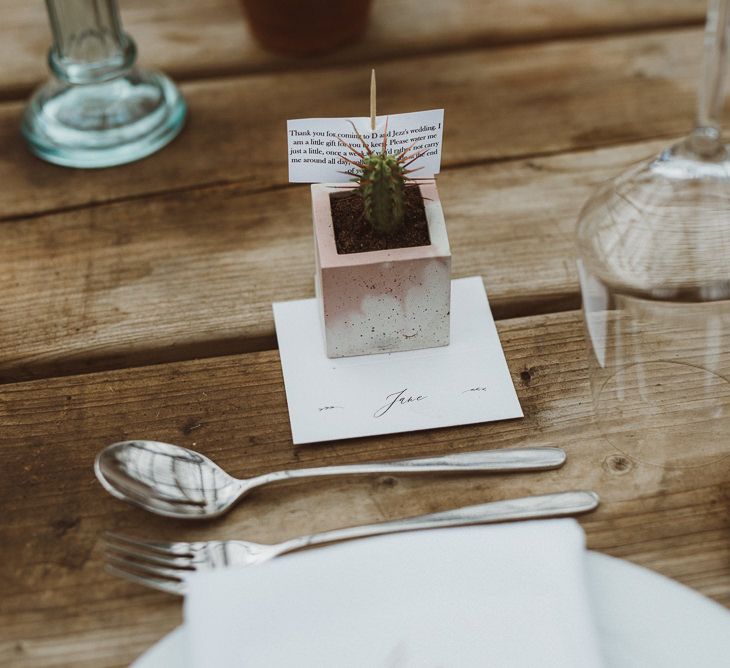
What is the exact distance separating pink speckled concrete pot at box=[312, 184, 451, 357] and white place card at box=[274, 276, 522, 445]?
1cm

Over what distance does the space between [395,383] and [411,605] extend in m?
0.21

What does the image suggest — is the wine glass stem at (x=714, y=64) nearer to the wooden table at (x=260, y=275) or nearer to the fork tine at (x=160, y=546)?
the wooden table at (x=260, y=275)

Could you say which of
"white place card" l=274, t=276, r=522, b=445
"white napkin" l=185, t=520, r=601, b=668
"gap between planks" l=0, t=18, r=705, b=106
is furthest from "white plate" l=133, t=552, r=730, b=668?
"gap between planks" l=0, t=18, r=705, b=106

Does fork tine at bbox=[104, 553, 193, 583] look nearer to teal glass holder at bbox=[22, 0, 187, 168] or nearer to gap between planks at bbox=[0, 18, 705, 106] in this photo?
teal glass holder at bbox=[22, 0, 187, 168]

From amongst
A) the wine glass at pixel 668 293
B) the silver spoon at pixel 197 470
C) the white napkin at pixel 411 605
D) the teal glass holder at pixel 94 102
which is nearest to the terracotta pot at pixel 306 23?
the teal glass holder at pixel 94 102

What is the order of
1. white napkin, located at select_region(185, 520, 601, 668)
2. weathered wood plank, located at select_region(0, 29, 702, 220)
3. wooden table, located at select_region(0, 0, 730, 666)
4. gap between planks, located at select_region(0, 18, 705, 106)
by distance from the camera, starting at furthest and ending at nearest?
gap between planks, located at select_region(0, 18, 705, 106) < weathered wood plank, located at select_region(0, 29, 702, 220) < wooden table, located at select_region(0, 0, 730, 666) < white napkin, located at select_region(185, 520, 601, 668)

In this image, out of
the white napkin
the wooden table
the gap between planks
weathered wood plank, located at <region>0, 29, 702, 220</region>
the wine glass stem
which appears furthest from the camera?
the gap between planks

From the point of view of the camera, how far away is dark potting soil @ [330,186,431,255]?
24.5 inches

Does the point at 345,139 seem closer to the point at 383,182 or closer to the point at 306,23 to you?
the point at 383,182

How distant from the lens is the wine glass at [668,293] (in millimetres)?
600

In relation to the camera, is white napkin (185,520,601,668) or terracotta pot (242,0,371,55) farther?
terracotta pot (242,0,371,55)

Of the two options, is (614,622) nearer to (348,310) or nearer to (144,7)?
(348,310)

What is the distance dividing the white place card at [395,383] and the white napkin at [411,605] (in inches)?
5.4

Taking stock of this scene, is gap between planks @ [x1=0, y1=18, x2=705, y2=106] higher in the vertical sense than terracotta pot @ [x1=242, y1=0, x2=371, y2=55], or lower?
lower
